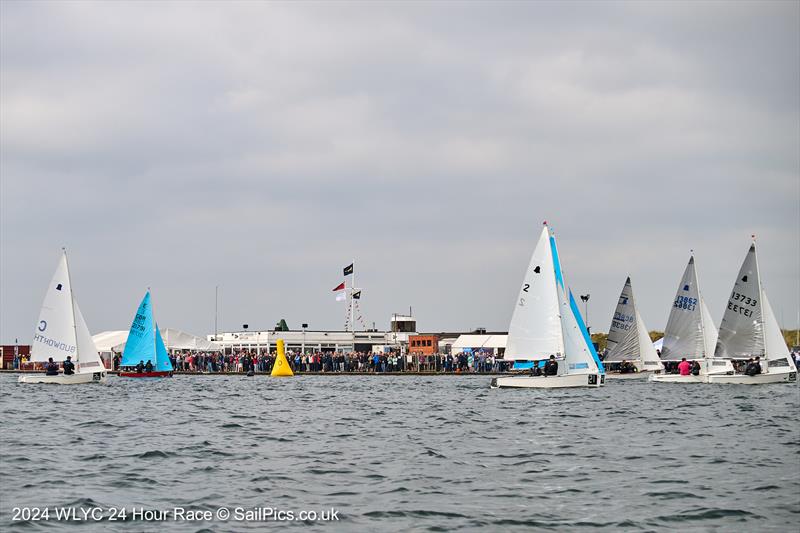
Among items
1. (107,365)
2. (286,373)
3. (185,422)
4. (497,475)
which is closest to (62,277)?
(286,373)

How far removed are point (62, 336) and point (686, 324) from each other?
35667mm

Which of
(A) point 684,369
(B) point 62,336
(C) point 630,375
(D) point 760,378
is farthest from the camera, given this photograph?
(C) point 630,375

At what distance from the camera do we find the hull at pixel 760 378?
53.5 meters

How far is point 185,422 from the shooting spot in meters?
31.3

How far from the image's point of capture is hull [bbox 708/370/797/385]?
53469mm

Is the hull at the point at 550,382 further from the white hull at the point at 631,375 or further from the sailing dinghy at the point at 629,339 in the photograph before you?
the sailing dinghy at the point at 629,339

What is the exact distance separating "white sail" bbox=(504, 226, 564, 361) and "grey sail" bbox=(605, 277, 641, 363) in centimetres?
2110

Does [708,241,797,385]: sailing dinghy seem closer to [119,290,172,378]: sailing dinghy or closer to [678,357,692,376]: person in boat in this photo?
[678,357,692,376]: person in boat

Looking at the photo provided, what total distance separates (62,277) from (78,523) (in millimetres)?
45793

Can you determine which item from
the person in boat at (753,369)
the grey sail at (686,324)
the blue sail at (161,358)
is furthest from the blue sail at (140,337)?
the person in boat at (753,369)

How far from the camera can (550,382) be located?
153 feet

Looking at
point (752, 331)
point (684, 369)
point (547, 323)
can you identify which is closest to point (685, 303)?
point (684, 369)

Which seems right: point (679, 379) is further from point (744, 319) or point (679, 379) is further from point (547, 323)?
point (547, 323)

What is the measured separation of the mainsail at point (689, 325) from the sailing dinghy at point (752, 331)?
340 centimetres
